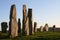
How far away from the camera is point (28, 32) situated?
3073 cm

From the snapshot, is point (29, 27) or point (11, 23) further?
point (29, 27)

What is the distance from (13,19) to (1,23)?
13.8 metres

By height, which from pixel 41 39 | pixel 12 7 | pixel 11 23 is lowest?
pixel 41 39

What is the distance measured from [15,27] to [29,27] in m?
6.47

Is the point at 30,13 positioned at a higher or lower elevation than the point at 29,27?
higher

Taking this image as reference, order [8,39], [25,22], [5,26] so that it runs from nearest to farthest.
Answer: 1. [8,39]
2. [25,22]
3. [5,26]

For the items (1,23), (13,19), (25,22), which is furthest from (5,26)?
(13,19)

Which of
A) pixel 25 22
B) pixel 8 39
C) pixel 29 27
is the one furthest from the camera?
pixel 29 27

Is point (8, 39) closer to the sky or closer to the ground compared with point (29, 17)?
closer to the ground

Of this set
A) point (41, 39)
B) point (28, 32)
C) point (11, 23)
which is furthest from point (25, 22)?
point (41, 39)

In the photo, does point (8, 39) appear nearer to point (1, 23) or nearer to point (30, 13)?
point (30, 13)

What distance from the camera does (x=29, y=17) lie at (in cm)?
3359

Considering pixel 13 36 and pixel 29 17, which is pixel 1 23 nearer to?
pixel 29 17

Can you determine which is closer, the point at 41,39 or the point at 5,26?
the point at 41,39
